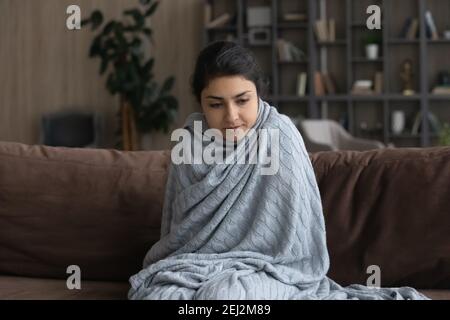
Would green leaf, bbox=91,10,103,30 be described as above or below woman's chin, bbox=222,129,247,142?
above

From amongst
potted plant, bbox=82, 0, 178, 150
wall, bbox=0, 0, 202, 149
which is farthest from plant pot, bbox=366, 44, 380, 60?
potted plant, bbox=82, 0, 178, 150

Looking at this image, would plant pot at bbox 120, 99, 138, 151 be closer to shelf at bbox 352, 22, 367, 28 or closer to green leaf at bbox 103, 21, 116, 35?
green leaf at bbox 103, 21, 116, 35

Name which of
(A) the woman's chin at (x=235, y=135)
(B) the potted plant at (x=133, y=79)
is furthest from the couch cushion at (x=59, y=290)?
(B) the potted plant at (x=133, y=79)

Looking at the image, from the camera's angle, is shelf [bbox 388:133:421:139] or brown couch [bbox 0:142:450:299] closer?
brown couch [bbox 0:142:450:299]

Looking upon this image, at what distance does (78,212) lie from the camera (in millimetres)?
2125

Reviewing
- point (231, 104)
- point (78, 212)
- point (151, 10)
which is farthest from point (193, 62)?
point (231, 104)

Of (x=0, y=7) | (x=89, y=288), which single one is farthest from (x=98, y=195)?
(x=0, y=7)

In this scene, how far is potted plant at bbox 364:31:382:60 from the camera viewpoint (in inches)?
282

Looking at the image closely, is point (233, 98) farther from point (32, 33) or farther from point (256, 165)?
point (32, 33)

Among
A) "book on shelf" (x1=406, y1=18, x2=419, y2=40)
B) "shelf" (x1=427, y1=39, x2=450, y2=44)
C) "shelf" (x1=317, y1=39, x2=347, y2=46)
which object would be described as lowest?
"shelf" (x1=427, y1=39, x2=450, y2=44)

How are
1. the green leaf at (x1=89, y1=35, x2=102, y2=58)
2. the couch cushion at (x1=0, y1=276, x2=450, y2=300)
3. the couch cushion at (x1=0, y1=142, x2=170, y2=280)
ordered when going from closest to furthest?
the couch cushion at (x1=0, y1=276, x2=450, y2=300), the couch cushion at (x1=0, y1=142, x2=170, y2=280), the green leaf at (x1=89, y1=35, x2=102, y2=58)

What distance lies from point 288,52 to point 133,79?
4.92 feet

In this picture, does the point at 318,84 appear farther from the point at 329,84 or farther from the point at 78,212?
the point at 78,212

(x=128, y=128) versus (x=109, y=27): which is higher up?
(x=109, y=27)
